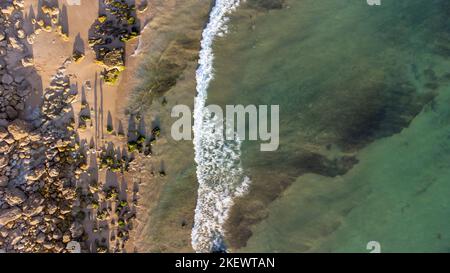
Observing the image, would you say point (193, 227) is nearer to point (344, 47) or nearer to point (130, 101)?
point (130, 101)

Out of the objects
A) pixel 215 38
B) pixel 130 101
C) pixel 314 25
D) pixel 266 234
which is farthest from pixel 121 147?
pixel 314 25

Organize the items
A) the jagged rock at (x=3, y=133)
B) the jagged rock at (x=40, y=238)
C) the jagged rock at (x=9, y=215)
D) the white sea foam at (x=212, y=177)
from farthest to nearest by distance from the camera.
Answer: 1. the white sea foam at (x=212, y=177)
2. the jagged rock at (x=40, y=238)
3. the jagged rock at (x=3, y=133)
4. the jagged rock at (x=9, y=215)

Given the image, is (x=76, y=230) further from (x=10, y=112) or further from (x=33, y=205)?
(x=10, y=112)

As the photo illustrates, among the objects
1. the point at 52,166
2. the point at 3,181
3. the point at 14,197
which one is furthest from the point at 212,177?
the point at 3,181

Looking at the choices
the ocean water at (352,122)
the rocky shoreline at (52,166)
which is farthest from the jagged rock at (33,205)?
the ocean water at (352,122)

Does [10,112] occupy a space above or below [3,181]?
above

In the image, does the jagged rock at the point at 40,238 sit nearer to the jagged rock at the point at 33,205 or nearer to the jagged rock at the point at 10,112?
the jagged rock at the point at 33,205

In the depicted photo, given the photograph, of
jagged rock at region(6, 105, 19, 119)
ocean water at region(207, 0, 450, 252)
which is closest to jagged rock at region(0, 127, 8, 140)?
jagged rock at region(6, 105, 19, 119)
